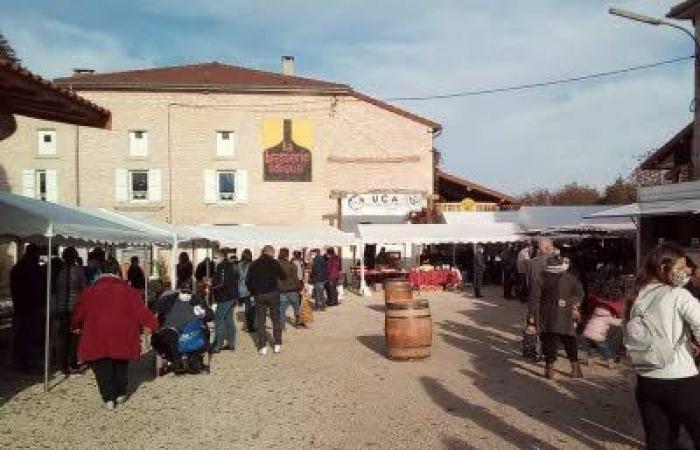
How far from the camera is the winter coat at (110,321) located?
28.0 ft

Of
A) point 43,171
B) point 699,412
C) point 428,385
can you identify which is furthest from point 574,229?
point 43,171

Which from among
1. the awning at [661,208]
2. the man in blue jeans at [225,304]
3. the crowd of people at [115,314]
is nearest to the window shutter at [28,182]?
the crowd of people at [115,314]

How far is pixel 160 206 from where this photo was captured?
38219 mm

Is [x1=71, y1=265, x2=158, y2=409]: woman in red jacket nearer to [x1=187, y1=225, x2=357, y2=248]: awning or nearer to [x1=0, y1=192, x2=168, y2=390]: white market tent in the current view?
[x1=0, y1=192, x2=168, y2=390]: white market tent

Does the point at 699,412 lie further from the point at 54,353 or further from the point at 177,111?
the point at 177,111

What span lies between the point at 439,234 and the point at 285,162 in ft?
37.6

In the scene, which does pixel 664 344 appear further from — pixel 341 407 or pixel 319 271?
pixel 319 271

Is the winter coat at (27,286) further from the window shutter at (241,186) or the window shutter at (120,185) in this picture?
the window shutter at (120,185)

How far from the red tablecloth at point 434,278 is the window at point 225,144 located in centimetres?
1266

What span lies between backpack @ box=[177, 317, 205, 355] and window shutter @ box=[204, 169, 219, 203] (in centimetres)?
2790

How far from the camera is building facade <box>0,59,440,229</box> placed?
38031 mm

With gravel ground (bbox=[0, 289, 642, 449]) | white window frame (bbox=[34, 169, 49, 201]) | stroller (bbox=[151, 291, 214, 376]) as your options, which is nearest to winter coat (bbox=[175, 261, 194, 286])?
gravel ground (bbox=[0, 289, 642, 449])

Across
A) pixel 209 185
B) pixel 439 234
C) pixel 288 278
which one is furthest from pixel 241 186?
pixel 288 278

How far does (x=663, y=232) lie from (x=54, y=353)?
12.5 m
